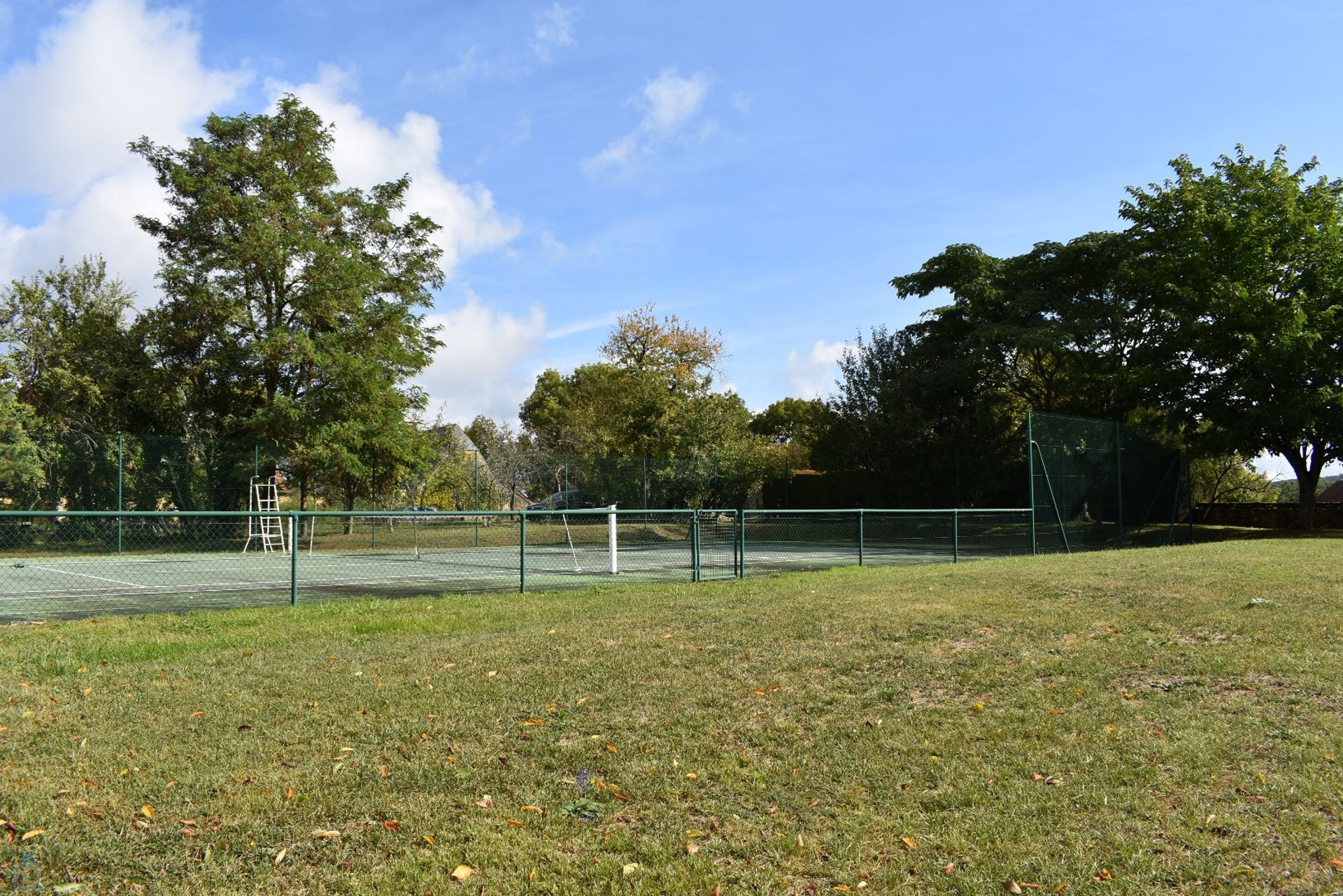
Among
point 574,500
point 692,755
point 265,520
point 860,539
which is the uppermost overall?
point 574,500

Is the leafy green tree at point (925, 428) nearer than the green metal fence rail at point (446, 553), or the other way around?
the green metal fence rail at point (446, 553)

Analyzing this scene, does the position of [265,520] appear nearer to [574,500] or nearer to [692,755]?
[574,500]

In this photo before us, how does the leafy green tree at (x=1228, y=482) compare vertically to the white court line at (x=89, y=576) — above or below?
above

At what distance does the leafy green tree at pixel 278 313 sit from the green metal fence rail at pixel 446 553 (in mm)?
4446

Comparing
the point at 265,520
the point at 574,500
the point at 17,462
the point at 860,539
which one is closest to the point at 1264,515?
the point at 860,539

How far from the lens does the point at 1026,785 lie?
4.11m

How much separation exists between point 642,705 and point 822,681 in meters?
1.32

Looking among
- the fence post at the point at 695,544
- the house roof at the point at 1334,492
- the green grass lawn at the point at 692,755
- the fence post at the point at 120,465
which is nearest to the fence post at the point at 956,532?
the fence post at the point at 695,544

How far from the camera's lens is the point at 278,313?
2622 cm

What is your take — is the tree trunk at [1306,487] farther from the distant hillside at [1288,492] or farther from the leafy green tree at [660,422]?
the leafy green tree at [660,422]

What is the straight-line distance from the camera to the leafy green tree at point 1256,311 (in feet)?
74.3

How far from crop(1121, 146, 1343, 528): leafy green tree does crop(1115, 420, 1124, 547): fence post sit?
5150mm

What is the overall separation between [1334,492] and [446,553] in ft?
161

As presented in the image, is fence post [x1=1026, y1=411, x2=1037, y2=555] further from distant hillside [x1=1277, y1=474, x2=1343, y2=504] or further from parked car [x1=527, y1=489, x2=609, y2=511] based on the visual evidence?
distant hillside [x1=1277, y1=474, x2=1343, y2=504]
